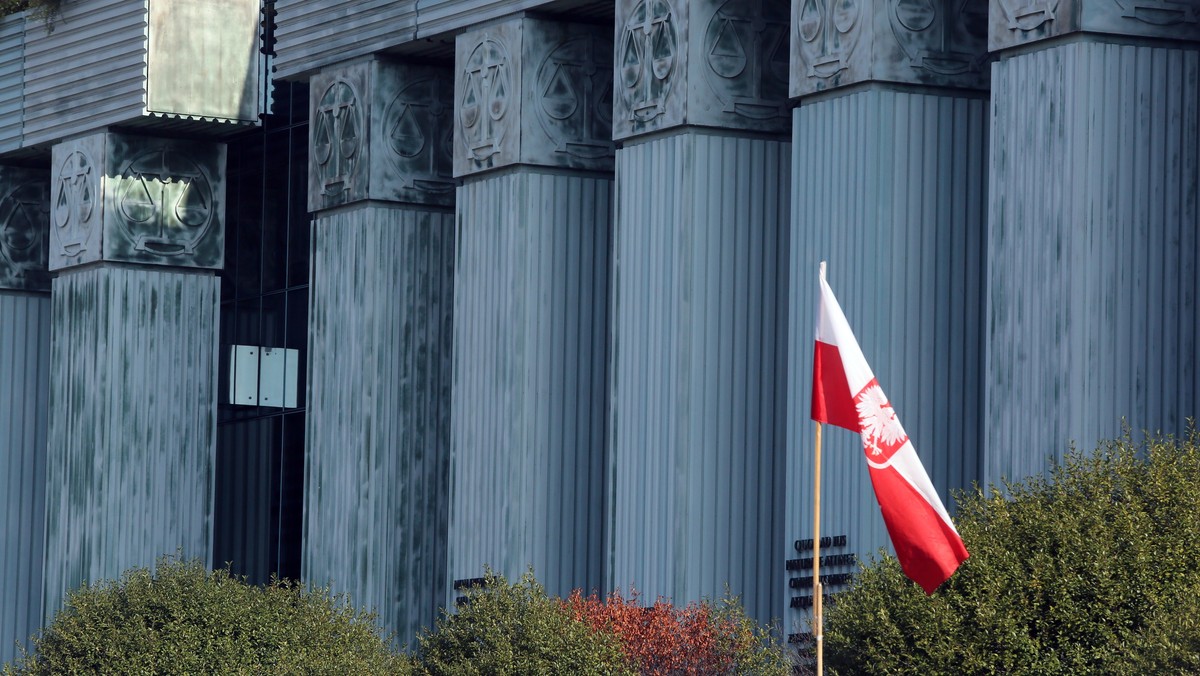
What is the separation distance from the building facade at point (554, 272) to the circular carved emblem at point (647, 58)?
52 mm

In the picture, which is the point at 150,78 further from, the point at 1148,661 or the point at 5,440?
the point at 1148,661

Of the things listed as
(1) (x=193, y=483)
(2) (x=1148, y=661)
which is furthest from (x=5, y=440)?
(2) (x=1148, y=661)

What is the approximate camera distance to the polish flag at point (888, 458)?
60.3 feet

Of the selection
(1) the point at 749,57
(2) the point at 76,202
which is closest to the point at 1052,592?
(1) the point at 749,57

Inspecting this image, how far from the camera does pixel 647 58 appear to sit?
3020cm

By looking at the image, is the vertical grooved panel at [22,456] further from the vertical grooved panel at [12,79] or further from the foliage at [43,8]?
the foliage at [43,8]

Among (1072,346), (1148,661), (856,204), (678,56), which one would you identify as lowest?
(1148,661)

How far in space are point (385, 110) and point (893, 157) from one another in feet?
35.3

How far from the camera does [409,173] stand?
35531mm

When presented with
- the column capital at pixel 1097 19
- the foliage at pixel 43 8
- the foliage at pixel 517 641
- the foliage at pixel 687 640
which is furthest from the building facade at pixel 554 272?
the foliage at pixel 517 641

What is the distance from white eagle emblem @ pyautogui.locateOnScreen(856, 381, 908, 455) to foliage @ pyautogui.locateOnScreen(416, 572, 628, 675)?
4.99 metres

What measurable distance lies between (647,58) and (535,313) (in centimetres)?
415

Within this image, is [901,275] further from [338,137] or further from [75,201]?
[75,201]

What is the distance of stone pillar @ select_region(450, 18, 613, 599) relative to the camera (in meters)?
32.2
